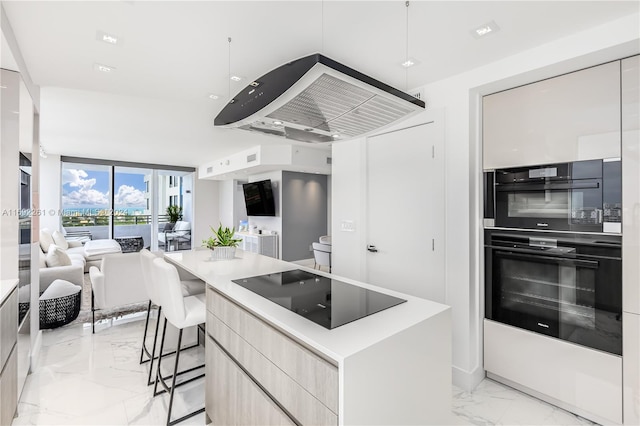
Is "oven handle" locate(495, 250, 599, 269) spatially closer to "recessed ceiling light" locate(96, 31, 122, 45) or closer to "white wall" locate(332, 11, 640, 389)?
"white wall" locate(332, 11, 640, 389)

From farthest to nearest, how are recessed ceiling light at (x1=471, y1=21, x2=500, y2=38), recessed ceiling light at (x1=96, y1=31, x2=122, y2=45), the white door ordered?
the white door
recessed ceiling light at (x1=96, y1=31, x2=122, y2=45)
recessed ceiling light at (x1=471, y1=21, x2=500, y2=38)

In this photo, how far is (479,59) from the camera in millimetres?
2266

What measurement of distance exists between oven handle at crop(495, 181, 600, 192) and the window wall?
832 centimetres

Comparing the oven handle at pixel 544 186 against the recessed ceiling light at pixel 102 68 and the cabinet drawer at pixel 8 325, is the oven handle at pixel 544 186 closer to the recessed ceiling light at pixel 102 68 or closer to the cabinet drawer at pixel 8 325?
the recessed ceiling light at pixel 102 68

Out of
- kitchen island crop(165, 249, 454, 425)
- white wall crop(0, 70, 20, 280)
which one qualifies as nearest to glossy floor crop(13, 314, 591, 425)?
kitchen island crop(165, 249, 454, 425)

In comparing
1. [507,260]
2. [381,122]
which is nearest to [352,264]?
[507,260]

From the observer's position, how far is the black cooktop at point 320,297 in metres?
1.37

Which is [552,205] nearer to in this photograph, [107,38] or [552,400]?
[552,400]

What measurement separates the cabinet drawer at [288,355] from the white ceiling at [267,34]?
5.59 feet

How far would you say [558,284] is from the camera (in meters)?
2.17

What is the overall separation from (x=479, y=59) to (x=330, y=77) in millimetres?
1709

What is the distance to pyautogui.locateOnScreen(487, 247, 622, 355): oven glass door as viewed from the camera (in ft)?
6.35

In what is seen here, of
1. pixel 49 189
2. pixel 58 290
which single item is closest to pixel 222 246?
pixel 58 290

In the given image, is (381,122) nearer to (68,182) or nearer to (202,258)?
(202,258)
